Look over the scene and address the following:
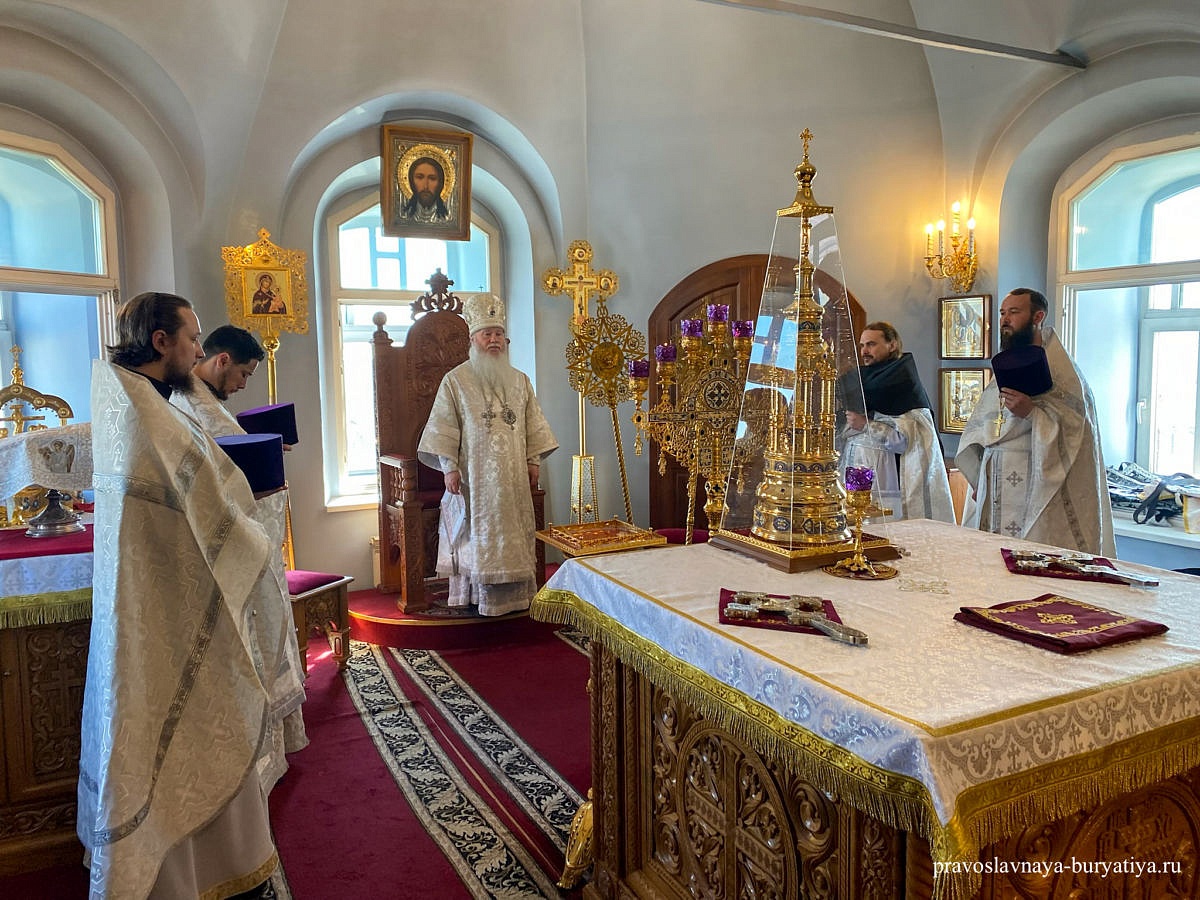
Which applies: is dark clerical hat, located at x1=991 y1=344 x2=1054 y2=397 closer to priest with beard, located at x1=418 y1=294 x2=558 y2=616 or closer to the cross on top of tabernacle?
priest with beard, located at x1=418 y1=294 x2=558 y2=616

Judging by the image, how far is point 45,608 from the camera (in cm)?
284

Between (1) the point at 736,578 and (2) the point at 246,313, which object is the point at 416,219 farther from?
(1) the point at 736,578

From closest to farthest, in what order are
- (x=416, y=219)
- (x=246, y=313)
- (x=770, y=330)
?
(x=770, y=330) → (x=246, y=313) → (x=416, y=219)

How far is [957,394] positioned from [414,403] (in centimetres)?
445

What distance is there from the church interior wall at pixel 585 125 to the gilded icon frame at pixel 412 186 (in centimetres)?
21

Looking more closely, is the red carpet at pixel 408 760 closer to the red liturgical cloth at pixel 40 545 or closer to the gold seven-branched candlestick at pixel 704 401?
the red liturgical cloth at pixel 40 545

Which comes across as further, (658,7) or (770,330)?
(658,7)

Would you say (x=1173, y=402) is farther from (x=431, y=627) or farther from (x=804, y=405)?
(x=431, y=627)

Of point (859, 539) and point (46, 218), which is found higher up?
point (46, 218)

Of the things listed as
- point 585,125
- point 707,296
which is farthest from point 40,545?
point 707,296

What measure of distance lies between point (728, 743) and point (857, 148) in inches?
245

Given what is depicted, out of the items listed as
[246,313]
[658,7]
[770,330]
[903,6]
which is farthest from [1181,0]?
[246,313]

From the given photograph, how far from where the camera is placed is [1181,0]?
5.08 meters

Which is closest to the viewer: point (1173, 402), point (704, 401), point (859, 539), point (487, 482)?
point (859, 539)
